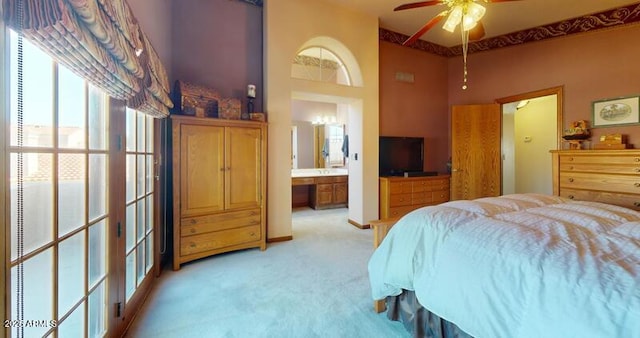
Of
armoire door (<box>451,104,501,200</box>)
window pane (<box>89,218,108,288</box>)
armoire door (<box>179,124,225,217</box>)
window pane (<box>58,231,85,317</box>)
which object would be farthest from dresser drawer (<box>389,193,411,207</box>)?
window pane (<box>58,231,85,317</box>)

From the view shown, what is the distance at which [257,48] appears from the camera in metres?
3.46

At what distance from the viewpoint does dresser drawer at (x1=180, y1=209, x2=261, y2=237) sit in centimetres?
262

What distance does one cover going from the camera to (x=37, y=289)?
0.94 meters

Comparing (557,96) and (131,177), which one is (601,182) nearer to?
(557,96)

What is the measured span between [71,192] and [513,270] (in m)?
2.02

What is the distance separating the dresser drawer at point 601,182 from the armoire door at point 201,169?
442cm

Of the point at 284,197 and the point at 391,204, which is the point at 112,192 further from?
the point at 391,204

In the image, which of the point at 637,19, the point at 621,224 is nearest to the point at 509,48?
the point at 637,19

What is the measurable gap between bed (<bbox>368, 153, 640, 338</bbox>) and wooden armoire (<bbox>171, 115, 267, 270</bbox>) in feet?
5.74

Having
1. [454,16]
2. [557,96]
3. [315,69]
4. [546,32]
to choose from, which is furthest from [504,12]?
[315,69]

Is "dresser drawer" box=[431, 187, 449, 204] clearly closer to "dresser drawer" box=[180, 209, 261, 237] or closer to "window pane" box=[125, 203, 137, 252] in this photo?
"dresser drawer" box=[180, 209, 261, 237]

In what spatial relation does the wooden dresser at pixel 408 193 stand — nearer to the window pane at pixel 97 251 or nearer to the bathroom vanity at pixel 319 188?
the bathroom vanity at pixel 319 188

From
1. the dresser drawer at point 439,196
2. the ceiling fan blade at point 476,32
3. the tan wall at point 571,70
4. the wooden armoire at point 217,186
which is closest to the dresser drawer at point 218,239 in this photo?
the wooden armoire at point 217,186

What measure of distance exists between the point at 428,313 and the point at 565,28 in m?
4.82
